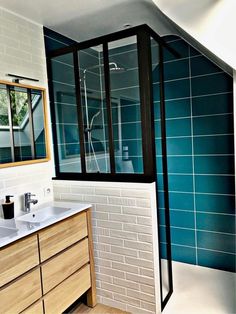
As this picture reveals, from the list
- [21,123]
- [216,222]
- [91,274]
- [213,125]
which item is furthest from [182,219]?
[21,123]

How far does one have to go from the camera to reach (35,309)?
6.01 ft

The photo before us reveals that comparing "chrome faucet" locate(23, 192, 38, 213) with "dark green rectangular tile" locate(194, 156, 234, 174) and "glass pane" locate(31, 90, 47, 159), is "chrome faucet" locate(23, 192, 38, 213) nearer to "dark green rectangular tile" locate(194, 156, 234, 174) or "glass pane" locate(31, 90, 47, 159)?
"glass pane" locate(31, 90, 47, 159)

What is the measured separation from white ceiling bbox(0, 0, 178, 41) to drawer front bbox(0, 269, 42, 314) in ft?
6.91

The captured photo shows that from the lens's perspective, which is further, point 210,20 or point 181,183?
point 181,183

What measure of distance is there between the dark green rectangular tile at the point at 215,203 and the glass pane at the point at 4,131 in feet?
6.52

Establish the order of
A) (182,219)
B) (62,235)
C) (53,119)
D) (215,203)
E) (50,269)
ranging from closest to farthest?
1. (50,269)
2. (62,235)
3. (53,119)
4. (215,203)
5. (182,219)

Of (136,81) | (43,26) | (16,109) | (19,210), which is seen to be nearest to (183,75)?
(136,81)

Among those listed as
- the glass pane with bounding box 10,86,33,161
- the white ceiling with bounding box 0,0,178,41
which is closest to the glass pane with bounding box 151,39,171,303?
the white ceiling with bounding box 0,0,178,41

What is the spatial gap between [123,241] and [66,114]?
138cm

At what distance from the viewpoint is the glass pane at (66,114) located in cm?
262

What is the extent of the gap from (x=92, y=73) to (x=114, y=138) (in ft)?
2.56

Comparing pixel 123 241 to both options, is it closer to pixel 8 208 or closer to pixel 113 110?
pixel 8 208

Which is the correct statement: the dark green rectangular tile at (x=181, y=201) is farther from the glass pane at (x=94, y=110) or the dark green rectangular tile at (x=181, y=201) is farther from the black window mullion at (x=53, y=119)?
the black window mullion at (x=53, y=119)

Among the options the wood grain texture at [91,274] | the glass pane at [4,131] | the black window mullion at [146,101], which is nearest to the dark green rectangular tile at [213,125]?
the black window mullion at [146,101]
